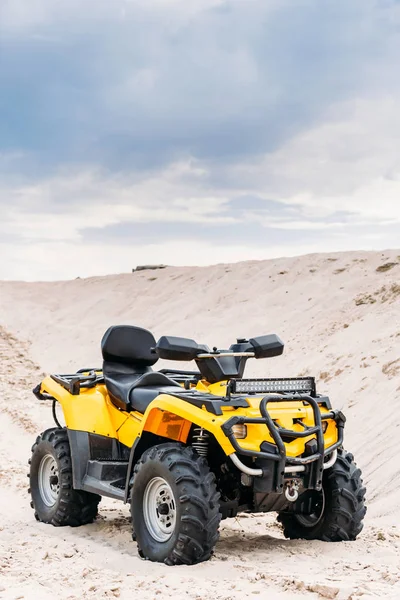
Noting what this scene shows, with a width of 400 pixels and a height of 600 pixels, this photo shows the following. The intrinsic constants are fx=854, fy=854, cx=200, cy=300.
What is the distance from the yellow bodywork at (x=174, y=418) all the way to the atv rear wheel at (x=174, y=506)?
237mm

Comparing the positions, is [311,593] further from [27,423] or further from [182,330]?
[182,330]

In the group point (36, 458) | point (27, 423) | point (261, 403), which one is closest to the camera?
point (261, 403)

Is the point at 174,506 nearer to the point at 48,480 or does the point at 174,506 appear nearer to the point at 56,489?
the point at 56,489

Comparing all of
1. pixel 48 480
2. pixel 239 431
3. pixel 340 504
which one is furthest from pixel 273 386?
pixel 48 480

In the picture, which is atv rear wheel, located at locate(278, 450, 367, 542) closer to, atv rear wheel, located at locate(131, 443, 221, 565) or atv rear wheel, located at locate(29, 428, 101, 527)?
atv rear wheel, located at locate(131, 443, 221, 565)

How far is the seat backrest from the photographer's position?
25.2ft

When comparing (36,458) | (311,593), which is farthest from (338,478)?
→ (36,458)

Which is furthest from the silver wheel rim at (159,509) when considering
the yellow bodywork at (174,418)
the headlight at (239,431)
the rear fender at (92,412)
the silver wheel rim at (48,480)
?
the silver wheel rim at (48,480)

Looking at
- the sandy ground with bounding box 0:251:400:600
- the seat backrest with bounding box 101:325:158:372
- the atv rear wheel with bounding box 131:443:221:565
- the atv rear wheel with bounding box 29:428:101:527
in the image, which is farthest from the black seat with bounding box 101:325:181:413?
the sandy ground with bounding box 0:251:400:600

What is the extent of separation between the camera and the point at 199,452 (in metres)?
6.33

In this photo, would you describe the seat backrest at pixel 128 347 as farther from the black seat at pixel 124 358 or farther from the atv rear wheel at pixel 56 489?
the atv rear wheel at pixel 56 489

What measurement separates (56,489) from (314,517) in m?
2.50

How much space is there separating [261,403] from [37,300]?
27.3 m

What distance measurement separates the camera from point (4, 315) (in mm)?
29422
